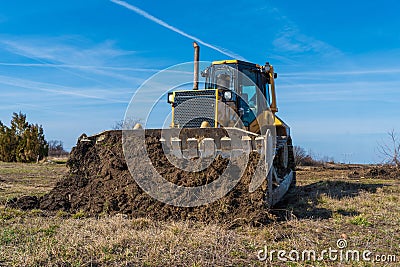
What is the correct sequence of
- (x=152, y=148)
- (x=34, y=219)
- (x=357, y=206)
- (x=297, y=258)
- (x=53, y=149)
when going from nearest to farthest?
(x=297, y=258)
(x=34, y=219)
(x=152, y=148)
(x=357, y=206)
(x=53, y=149)

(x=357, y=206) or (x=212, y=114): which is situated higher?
(x=212, y=114)

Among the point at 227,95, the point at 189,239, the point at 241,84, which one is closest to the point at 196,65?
the point at 241,84

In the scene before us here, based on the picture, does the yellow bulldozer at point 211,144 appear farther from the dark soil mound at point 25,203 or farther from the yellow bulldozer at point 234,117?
the dark soil mound at point 25,203

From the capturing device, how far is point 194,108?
913 centimetres

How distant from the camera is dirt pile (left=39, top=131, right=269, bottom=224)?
22.4 ft

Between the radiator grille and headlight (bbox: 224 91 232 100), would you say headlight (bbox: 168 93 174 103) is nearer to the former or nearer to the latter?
the radiator grille

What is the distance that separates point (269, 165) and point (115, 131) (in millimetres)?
3500

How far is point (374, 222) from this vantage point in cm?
707

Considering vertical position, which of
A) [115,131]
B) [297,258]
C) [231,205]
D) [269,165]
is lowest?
[297,258]

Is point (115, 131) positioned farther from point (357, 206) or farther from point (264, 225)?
point (357, 206)

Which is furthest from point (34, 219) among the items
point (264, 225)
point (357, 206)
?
point (357, 206)

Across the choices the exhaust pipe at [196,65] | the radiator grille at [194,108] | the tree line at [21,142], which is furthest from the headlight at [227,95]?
the tree line at [21,142]

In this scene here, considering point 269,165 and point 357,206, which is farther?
point 357,206

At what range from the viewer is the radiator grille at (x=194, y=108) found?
8969 mm
